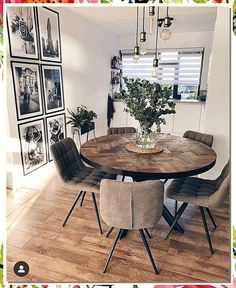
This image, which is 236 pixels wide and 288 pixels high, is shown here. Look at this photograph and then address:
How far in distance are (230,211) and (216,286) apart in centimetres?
35

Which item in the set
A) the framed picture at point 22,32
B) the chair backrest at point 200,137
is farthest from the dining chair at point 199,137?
the framed picture at point 22,32

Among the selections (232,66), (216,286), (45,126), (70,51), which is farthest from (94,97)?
(216,286)

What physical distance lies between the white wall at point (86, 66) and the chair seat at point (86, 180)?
0.34 meters

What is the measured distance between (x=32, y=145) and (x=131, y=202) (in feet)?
2.53

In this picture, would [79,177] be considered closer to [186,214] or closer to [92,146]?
[92,146]

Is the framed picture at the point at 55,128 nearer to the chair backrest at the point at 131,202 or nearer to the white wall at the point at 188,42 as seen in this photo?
the chair backrest at the point at 131,202

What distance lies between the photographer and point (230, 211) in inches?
38.9

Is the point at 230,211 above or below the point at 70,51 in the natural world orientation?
below

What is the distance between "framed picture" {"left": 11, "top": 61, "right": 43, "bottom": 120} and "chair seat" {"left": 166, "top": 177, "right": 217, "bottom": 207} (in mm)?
1214

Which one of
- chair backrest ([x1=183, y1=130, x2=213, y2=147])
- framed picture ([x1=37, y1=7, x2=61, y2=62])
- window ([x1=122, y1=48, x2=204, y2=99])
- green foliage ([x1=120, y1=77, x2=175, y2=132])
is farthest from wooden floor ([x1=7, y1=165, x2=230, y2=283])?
window ([x1=122, y1=48, x2=204, y2=99])

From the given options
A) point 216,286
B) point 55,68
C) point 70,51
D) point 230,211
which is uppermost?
point 70,51

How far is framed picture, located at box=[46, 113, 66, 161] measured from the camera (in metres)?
1.77

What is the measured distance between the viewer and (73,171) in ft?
6.61

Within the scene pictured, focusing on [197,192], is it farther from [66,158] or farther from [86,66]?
[86,66]
